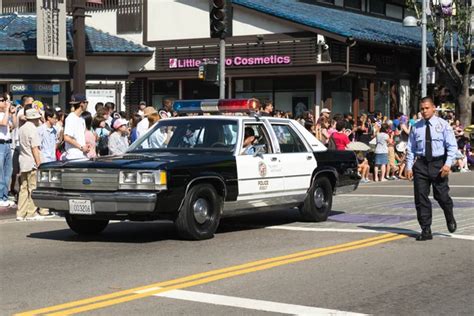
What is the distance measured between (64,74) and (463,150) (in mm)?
13973

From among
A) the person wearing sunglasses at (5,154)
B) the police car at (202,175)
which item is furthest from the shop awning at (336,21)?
the person wearing sunglasses at (5,154)

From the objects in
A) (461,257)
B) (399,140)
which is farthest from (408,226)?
(399,140)

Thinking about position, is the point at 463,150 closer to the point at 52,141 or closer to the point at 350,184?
the point at 350,184

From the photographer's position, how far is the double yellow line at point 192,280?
6539mm

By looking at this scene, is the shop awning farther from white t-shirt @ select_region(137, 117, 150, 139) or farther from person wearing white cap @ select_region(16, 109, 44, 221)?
person wearing white cap @ select_region(16, 109, 44, 221)

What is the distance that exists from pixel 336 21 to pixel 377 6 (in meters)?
6.41

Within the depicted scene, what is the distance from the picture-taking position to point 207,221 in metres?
10.3

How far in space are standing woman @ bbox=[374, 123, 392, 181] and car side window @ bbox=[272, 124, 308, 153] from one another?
978cm

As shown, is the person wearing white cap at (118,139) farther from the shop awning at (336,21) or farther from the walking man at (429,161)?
the shop awning at (336,21)

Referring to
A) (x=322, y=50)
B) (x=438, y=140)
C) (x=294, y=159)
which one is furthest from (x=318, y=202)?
(x=322, y=50)

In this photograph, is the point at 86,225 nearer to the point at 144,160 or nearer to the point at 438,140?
the point at 144,160

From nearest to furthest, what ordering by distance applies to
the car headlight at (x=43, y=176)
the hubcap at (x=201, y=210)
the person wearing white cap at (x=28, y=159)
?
the hubcap at (x=201, y=210), the car headlight at (x=43, y=176), the person wearing white cap at (x=28, y=159)

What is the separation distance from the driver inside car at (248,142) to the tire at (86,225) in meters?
2.15

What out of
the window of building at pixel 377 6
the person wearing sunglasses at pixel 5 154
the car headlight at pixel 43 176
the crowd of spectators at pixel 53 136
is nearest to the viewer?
the car headlight at pixel 43 176
